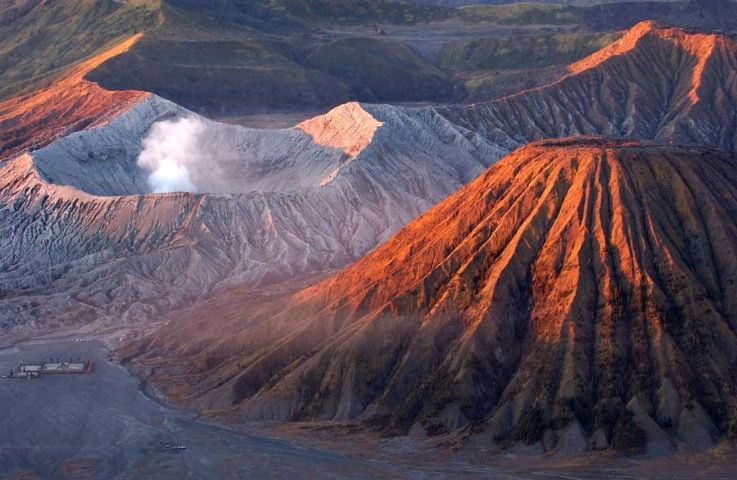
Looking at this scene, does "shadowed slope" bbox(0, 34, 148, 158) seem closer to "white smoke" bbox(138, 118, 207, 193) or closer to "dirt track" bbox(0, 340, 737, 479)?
"white smoke" bbox(138, 118, 207, 193)

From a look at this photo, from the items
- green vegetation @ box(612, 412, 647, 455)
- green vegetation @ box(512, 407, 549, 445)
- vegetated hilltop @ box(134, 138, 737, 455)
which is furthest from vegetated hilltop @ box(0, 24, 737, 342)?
green vegetation @ box(512, 407, 549, 445)

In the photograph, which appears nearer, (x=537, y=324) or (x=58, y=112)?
(x=537, y=324)

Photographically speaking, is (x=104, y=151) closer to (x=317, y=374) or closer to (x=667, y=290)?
(x=317, y=374)

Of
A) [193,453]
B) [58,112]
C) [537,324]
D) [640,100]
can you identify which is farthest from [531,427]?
[58,112]

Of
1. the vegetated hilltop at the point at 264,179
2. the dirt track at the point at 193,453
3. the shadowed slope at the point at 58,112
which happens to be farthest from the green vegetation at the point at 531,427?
the shadowed slope at the point at 58,112

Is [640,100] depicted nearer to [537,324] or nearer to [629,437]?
[537,324]

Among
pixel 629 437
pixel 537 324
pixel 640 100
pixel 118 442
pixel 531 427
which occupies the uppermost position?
pixel 640 100

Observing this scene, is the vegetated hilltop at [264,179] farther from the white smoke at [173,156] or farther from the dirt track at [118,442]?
the dirt track at [118,442]
